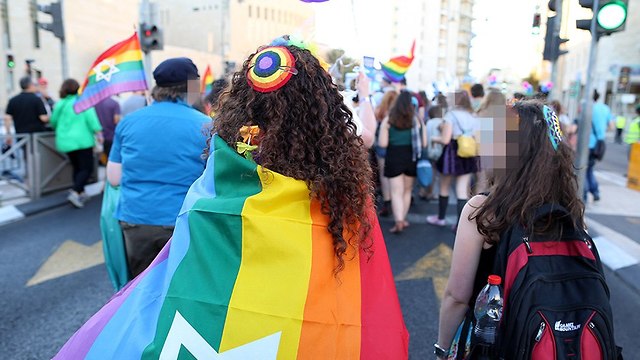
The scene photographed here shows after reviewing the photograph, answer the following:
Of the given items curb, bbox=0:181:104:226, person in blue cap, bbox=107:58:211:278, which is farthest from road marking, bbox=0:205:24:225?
person in blue cap, bbox=107:58:211:278

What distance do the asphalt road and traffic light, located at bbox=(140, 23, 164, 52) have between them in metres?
6.25

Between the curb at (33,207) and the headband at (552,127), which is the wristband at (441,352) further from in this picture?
the curb at (33,207)

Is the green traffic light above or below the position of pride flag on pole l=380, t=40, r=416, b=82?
above

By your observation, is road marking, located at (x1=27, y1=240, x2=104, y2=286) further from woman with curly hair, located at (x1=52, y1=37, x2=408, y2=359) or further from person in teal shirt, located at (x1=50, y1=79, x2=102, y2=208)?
woman with curly hair, located at (x1=52, y1=37, x2=408, y2=359)

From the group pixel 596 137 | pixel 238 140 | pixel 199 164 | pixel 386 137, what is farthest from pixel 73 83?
pixel 596 137

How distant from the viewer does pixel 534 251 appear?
1620 millimetres

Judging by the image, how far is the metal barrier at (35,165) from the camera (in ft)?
26.5

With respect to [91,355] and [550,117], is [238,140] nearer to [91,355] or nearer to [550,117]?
[91,355]

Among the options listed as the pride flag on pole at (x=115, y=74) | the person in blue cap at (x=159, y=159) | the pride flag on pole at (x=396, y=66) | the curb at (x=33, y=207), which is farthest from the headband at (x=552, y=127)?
the curb at (x=33, y=207)

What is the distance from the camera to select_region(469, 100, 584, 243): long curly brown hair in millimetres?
1718

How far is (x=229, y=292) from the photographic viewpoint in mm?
1439

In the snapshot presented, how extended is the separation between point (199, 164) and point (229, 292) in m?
1.60

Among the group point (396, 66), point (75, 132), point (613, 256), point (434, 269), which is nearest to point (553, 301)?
point (434, 269)

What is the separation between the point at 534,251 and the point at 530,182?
0.86 feet
